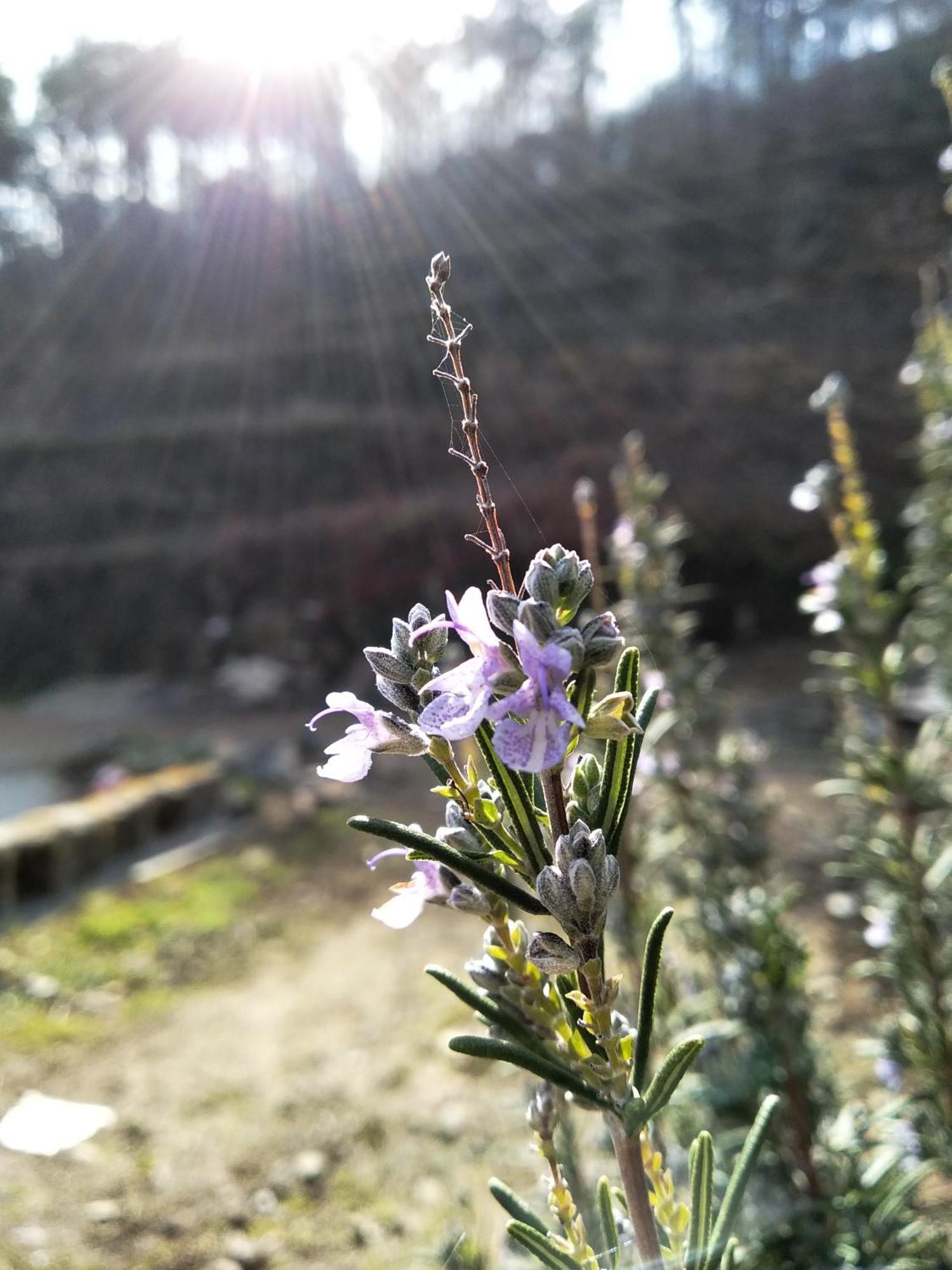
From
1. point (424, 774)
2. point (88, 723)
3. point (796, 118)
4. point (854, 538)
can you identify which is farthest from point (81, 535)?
point (796, 118)

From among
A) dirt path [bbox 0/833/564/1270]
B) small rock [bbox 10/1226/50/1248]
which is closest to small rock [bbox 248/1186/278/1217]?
dirt path [bbox 0/833/564/1270]

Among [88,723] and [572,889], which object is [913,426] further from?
[572,889]

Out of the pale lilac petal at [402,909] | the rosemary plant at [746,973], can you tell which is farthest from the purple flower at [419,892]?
the rosemary plant at [746,973]

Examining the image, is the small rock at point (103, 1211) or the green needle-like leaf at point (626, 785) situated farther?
the small rock at point (103, 1211)

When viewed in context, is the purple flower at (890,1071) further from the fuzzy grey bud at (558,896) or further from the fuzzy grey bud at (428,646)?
the fuzzy grey bud at (428,646)

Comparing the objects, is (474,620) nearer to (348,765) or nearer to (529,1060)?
(348,765)

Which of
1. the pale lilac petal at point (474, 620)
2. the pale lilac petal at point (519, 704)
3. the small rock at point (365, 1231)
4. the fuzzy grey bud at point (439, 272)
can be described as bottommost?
the small rock at point (365, 1231)

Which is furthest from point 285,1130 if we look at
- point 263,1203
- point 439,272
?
point 439,272
